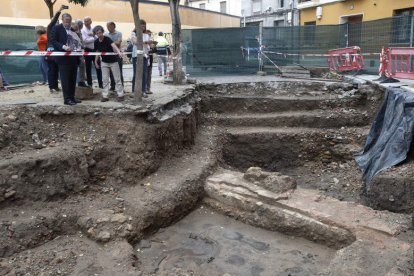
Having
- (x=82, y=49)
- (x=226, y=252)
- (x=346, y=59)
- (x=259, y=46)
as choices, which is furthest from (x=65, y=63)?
(x=346, y=59)

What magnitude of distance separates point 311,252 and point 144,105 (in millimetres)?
3748

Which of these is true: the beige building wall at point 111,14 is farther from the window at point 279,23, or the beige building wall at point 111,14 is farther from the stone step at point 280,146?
the stone step at point 280,146

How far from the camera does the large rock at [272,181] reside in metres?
6.04

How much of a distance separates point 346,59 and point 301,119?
436 centimetres

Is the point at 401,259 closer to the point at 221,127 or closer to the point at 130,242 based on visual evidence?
the point at 130,242

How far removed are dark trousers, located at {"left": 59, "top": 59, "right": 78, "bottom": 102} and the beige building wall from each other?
15657 mm

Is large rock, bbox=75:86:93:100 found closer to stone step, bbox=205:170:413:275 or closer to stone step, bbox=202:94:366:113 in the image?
stone step, bbox=205:170:413:275

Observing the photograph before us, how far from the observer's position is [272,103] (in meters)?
9.76

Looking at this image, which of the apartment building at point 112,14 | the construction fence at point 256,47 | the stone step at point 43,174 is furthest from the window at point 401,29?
the apartment building at point 112,14

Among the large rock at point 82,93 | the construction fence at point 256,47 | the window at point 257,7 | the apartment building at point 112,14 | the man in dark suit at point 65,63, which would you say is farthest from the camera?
the window at point 257,7

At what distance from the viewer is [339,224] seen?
201 inches

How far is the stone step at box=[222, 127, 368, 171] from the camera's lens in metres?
8.70

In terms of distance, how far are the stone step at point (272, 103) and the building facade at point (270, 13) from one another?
1655 centimetres

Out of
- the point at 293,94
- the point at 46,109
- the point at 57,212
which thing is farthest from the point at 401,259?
the point at 293,94
